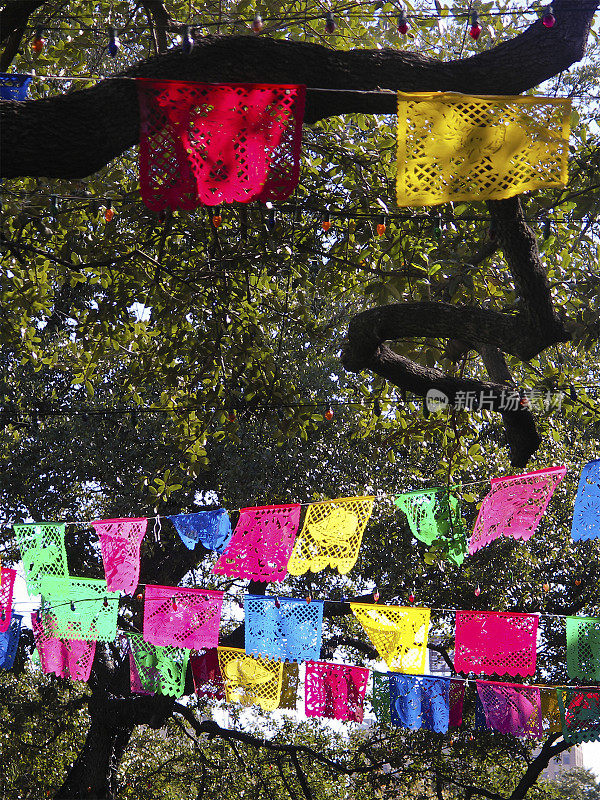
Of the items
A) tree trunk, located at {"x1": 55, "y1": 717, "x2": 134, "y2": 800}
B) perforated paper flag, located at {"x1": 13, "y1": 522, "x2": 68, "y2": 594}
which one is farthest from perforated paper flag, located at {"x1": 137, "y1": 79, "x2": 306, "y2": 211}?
tree trunk, located at {"x1": 55, "y1": 717, "x2": 134, "y2": 800}

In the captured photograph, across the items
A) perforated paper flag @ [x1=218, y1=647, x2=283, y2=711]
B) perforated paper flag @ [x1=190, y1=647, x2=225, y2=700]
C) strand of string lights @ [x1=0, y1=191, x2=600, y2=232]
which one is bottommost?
perforated paper flag @ [x1=218, y1=647, x2=283, y2=711]

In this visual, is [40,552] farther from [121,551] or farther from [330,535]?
[330,535]

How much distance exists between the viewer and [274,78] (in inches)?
138

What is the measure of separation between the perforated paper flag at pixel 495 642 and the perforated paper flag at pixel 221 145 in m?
4.85

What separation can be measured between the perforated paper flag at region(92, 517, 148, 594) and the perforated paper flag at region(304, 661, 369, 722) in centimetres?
215

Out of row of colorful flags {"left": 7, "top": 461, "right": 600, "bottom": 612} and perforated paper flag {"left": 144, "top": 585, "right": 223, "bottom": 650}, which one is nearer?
row of colorful flags {"left": 7, "top": 461, "right": 600, "bottom": 612}

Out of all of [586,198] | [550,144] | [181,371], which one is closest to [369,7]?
[586,198]

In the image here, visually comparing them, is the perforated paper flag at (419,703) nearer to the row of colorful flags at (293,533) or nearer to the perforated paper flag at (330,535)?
the row of colorful flags at (293,533)

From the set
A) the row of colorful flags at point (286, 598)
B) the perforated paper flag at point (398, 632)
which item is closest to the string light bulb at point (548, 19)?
the row of colorful flags at point (286, 598)

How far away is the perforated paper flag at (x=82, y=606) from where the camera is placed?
6820mm

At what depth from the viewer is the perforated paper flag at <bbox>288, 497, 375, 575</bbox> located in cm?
643

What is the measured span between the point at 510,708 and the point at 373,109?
242 inches

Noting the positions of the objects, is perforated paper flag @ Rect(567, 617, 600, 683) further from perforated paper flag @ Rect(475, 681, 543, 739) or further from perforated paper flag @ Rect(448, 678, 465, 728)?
perforated paper flag @ Rect(448, 678, 465, 728)

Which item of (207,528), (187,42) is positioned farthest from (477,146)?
(207,528)
